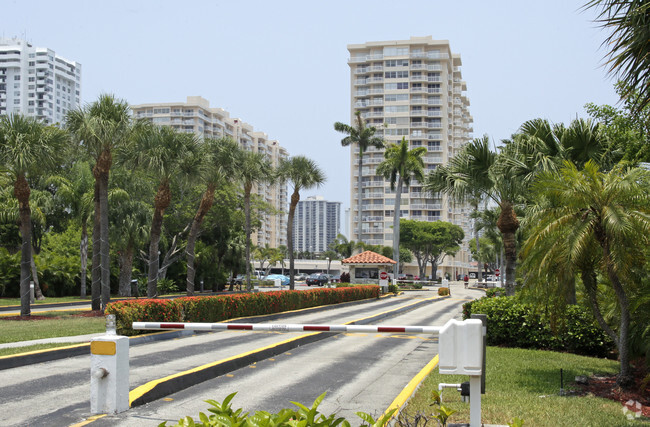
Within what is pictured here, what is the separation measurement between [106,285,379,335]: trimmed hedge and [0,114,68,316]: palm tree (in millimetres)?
6850

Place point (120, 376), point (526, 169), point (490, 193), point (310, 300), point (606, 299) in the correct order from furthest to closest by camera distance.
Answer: point (310, 300) → point (490, 193) → point (526, 169) → point (606, 299) → point (120, 376)

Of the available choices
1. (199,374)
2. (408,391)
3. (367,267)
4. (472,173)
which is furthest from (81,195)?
(408,391)

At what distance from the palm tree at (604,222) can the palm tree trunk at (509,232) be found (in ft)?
35.4

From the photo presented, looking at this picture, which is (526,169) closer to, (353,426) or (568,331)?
(568,331)

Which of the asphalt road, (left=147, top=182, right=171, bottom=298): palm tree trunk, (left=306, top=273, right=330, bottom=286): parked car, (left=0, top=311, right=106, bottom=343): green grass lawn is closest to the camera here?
the asphalt road

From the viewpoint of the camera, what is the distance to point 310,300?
29.5 metres

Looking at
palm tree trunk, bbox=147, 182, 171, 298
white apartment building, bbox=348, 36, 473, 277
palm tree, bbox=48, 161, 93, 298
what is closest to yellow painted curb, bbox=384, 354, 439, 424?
palm tree trunk, bbox=147, 182, 171, 298

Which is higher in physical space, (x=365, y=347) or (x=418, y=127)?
(x=418, y=127)

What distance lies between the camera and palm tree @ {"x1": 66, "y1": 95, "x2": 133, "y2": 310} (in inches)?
861

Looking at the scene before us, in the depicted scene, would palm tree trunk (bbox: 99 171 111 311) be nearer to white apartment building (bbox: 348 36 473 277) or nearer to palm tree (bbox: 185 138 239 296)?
palm tree (bbox: 185 138 239 296)

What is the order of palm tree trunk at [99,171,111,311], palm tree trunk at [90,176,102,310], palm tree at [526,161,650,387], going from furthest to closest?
palm tree trunk at [90,176,102,310]
palm tree trunk at [99,171,111,311]
palm tree at [526,161,650,387]

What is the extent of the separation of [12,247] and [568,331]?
36221mm

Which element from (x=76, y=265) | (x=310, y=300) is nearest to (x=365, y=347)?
(x=310, y=300)

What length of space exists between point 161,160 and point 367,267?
25347 mm
